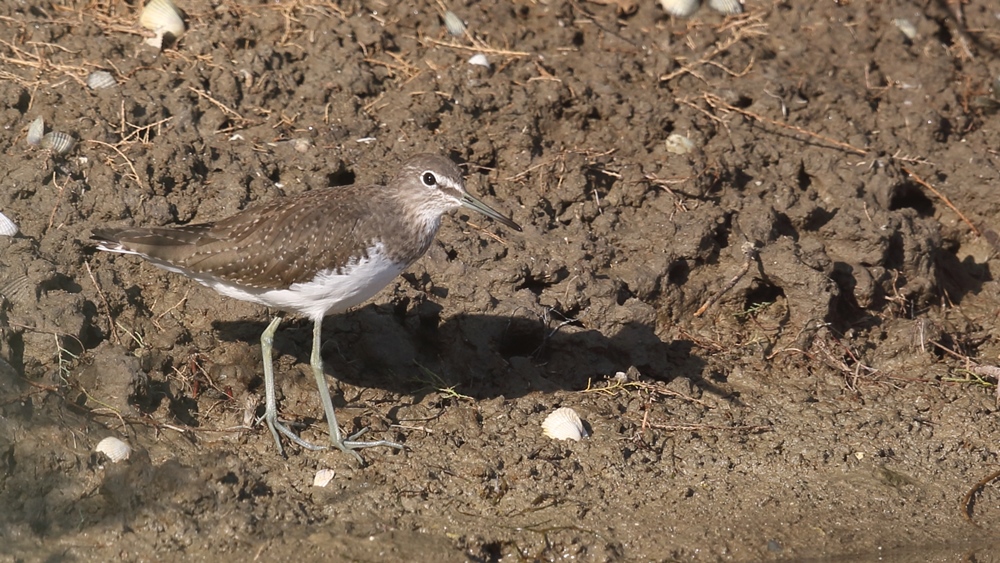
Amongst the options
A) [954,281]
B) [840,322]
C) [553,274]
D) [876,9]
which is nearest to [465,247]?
[553,274]

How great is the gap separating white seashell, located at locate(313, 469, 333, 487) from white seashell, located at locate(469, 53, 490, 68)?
4223mm

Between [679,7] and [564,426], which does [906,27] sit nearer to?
[679,7]

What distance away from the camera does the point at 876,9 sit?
11.4 m

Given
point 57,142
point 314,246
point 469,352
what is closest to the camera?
point 314,246

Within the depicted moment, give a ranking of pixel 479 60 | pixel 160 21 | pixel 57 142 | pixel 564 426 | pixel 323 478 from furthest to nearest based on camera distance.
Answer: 1. pixel 479 60
2. pixel 160 21
3. pixel 57 142
4. pixel 564 426
5. pixel 323 478

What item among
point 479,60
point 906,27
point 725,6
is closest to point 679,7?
point 725,6

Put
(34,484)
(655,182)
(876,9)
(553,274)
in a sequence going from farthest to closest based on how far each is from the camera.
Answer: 1. (876,9)
2. (655,182)
3. (553,274)
4. (34,484)

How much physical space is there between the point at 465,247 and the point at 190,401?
7.47ft

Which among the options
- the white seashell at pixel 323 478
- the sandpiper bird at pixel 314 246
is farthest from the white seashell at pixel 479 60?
the white seashell at pixel 323 478

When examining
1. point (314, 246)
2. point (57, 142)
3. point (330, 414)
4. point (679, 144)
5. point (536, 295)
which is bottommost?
point (536, 295)

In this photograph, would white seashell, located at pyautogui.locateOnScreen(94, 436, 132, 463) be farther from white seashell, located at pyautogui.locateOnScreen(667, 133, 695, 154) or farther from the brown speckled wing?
white seashell, located at pyautogui.locateOnScreen(667, 133, 695, 154)

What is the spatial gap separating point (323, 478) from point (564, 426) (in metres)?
1.58

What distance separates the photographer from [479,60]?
10.1m

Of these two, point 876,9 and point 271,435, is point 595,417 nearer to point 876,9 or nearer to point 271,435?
point 271,435
